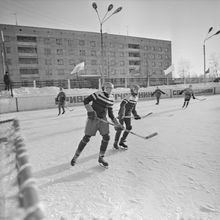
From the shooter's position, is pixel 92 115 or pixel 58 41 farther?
pixel 58 41

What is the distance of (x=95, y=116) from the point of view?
135 inches

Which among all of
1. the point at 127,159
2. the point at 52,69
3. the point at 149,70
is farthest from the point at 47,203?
the point at 149,70

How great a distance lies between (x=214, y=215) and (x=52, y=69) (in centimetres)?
4318

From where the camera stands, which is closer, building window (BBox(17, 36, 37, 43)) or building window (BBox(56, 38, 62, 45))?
building window (BBox(17, 36, 37, 43))

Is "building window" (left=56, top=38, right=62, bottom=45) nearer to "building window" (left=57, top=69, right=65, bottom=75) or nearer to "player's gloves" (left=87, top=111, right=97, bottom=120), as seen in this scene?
"building window" (left=57, top=69, right=65, bottom=75)

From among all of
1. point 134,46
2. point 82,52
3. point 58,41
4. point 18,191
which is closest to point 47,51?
point 58,41

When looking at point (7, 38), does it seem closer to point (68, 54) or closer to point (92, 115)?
point (68, 54)

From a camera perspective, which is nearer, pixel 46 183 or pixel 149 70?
pixel 46 183

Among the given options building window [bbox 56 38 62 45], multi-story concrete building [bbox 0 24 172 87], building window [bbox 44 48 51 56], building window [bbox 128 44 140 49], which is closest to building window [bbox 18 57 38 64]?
multi-story concrete building [bbox 0 24 172 87]

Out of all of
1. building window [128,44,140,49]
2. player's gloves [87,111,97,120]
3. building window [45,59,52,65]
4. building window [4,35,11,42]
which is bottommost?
player's gloves [87,111,97,120]

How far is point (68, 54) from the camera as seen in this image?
142ft

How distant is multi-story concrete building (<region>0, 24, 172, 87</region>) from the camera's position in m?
38.3

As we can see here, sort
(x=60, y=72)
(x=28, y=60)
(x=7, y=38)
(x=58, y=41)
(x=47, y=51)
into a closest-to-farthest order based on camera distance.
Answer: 1. (x=7, y=38)
2. (x=28, y=60)
3. (x=47, y=51)
4. (x=58, y=41)
5. (x=60, y=72)

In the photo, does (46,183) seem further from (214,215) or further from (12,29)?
(12,29)
